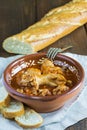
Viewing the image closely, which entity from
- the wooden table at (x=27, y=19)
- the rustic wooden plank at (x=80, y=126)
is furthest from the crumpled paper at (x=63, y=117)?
the wooden table at (x=27, y=19)

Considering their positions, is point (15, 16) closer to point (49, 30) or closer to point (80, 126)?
point (49, 30)

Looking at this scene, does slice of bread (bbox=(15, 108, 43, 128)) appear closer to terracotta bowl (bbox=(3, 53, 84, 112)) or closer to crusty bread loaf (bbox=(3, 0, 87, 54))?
terracotta bowl (bbox=(3, 53, 84, 112))

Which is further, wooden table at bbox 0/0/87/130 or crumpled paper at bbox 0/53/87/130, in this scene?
wooden table at bbox 0/0/87/130

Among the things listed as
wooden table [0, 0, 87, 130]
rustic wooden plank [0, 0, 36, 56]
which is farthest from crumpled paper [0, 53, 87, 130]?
rustic wooden plank [0, 0, 36, 56]

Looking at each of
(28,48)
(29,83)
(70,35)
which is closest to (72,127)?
(29,83)

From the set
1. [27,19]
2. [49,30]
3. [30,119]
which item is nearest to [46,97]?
[30,119]

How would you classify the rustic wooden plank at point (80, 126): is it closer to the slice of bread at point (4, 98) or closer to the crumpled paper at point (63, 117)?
the crumpled paper at point (63, 117)
